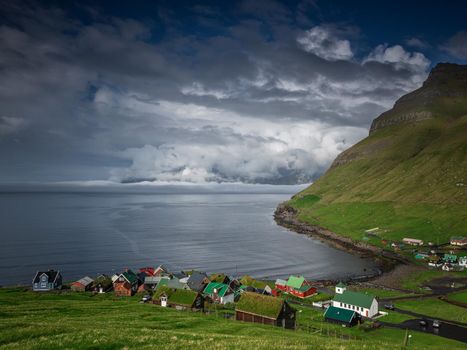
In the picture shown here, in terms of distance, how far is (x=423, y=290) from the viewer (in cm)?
11294

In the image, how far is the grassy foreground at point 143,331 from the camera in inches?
1007

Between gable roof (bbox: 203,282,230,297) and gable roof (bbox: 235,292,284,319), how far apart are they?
22.7 meters

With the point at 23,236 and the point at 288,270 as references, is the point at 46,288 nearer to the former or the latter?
the point at 288,270

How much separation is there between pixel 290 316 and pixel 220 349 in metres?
53.6

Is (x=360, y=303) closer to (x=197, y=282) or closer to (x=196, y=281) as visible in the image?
(x=197, y=282)

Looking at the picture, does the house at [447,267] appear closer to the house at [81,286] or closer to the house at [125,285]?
the house at [125,285]

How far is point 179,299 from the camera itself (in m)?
86.1

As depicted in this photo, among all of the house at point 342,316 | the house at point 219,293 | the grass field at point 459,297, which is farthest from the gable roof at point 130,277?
the grass field at point 459,297

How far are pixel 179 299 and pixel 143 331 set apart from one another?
55.5 m

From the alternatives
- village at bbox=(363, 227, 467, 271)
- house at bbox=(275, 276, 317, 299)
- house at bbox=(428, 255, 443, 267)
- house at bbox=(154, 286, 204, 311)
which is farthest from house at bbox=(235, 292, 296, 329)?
house at bbox=(428, 255, 443, 267)

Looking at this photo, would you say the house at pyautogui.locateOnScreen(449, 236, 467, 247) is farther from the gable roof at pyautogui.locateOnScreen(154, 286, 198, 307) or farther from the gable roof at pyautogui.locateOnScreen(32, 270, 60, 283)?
the gable roof at pyautogui.locateOnScreen(32, 270, 60, 283)

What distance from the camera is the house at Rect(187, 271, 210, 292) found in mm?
103000

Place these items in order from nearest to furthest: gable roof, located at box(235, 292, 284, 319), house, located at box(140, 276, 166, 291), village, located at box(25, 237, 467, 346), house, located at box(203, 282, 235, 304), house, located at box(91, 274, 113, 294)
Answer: gable roof, located at box(235, 292, 284, 319) < village, located at box(25, 237, 467, 346) < house, located at box(203, 282, 235, 304) < house, located at box(91, 274, 113, 294) < house, located at box(140, 276, 166, 291)

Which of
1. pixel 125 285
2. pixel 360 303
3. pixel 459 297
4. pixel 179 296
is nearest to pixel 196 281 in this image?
pixel 179 296
